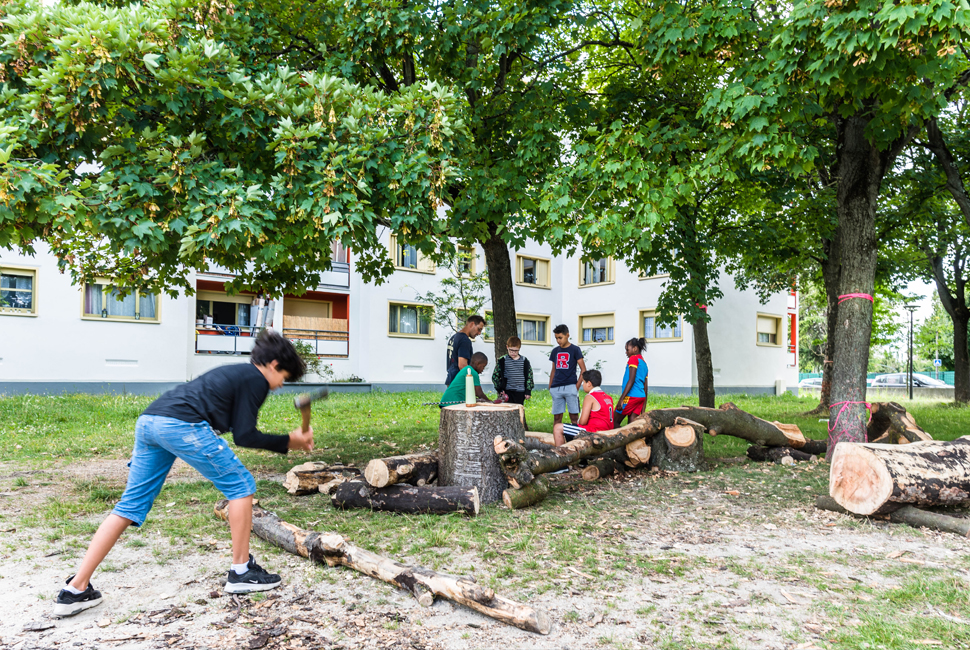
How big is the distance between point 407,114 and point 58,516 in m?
4.68

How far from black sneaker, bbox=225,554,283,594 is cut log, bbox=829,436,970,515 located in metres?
4.80

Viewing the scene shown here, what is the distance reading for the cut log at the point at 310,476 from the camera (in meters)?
6.61

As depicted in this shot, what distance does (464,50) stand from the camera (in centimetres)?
882

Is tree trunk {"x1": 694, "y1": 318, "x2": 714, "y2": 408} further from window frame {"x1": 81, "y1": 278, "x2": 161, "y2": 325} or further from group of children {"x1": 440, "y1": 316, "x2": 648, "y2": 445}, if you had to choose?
window frame {"x1": 81, "y1": 278, "x2": 161, "y2": 325}

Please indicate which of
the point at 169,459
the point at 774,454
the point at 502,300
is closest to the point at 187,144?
the point at 169,459

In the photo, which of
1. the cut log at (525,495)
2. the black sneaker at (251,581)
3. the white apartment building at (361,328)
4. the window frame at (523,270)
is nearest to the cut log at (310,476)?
the cut log at (525,495)

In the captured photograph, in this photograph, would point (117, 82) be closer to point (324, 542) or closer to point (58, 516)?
point (58, 516)

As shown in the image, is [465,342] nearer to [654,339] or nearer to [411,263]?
[411,263]

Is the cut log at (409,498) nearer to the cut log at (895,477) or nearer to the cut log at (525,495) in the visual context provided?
the cut log at (525,495)

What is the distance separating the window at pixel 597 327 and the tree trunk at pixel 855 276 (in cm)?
2099

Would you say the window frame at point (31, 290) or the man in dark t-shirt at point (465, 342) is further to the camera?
the window frame at point (31, 290)

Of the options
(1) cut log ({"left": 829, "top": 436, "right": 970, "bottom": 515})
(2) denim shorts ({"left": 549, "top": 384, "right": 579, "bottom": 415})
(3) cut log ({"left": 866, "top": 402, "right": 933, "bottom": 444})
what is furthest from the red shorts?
(1) cut log ({"left": 829, "top": 436, "right": 970, "bottom": 515})

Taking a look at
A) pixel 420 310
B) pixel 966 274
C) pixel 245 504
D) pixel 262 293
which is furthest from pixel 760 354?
pixel 245 504

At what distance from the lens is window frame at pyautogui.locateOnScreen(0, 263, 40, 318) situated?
60.7 feet
